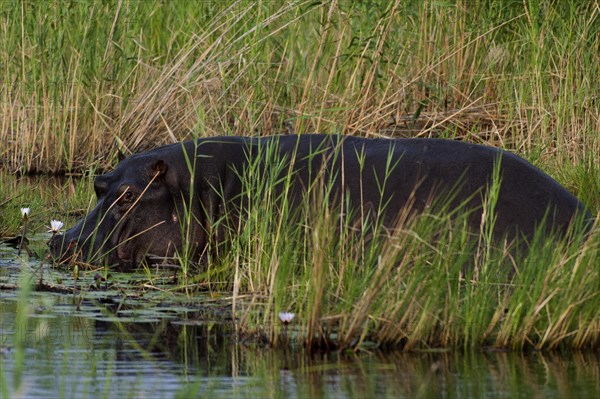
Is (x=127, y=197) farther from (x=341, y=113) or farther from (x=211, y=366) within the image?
(x=341, y=113)

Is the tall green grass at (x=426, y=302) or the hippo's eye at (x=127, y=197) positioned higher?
the hippo's eye at (x=127, y=197)

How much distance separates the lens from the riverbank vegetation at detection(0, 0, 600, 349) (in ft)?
13.8

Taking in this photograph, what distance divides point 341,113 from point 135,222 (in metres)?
2.56

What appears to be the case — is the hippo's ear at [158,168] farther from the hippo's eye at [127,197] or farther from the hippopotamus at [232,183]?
the hippo's eye at [127,197]

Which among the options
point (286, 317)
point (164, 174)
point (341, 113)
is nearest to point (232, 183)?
point (164, 174)

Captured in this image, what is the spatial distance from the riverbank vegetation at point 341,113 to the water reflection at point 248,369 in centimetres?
17

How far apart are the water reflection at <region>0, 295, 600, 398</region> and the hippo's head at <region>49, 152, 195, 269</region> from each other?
4.79 feet

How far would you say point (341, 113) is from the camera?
26.9 feet

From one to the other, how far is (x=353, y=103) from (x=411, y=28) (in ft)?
3.55

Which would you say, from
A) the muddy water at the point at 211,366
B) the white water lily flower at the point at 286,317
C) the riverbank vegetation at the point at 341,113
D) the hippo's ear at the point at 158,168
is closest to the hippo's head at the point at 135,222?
the hippo's ear at the point at 158,168

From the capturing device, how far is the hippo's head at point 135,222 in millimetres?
5918

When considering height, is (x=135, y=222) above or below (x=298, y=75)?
below

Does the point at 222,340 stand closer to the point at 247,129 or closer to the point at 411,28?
the point at 247,129

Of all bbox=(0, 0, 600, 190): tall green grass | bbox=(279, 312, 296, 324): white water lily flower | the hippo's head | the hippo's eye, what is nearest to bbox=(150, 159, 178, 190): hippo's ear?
the hippo's head
